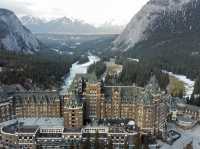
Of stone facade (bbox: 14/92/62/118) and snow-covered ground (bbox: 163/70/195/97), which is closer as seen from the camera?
stone facade (bbox: 14/92/62/118)

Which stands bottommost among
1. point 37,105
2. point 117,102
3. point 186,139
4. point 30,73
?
point 186,139

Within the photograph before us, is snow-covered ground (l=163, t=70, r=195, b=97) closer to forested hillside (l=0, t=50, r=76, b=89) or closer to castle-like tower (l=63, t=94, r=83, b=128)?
forested hillside (l=0, t=50, r=76, b=89)

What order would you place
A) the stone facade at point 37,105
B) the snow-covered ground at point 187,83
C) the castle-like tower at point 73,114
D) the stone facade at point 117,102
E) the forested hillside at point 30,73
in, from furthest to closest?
the snow-covered ground at point 187,83
the forested hillside at point 30,73
the stone facade at point 37,105
the stone facade at point 117,102
the castle-like tower at point 73,114

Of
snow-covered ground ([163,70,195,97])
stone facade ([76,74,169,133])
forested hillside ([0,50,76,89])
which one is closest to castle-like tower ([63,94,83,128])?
stone facade ([76,74,169,133])

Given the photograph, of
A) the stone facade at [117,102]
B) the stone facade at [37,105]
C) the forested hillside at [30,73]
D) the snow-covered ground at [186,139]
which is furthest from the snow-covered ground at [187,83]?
Answer: the stone facade at [37,105]

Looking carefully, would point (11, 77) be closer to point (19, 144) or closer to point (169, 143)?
point (19, 144)

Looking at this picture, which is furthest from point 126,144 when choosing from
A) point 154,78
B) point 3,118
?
point 154,78

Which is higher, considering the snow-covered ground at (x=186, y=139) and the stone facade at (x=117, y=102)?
the stone facade at (x=117, y=102)

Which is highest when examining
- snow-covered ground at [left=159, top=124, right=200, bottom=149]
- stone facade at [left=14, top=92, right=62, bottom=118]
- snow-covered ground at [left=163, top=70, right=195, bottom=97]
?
stone facade at [left=14, top=92, right=62, bottom=118]

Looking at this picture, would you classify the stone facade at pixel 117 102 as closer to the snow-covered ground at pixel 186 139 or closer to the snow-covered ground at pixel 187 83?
the snow-covered ground at pixel 186 139

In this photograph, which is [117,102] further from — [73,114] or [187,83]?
[187,83]

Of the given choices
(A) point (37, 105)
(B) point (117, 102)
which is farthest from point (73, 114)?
(A) point (37, 105)

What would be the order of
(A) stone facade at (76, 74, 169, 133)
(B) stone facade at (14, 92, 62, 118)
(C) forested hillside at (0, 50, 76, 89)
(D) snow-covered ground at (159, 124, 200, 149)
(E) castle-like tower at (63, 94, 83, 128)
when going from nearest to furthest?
(D) snow-covered ground at (159, 124, 200, 149) < (E) castle-like tower at (63, 94, 83, 128) < (A) stone facade at (76, 74, 169, 133) < (B) stone facade at (14, 92, 62, 118) < (C) forested hillside at (0, 50, 76, 89)
